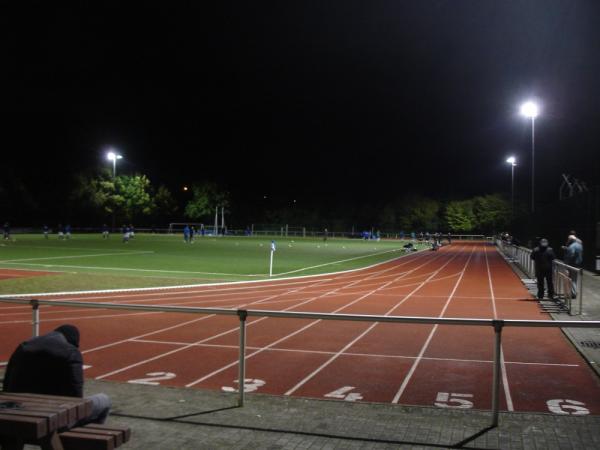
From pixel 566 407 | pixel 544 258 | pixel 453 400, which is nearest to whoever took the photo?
pixel 566 407

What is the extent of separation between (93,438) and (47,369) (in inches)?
26.9

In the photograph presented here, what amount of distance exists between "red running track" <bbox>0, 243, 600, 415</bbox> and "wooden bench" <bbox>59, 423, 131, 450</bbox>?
12.0 ft

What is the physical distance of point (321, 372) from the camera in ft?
27.8

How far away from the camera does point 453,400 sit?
7.19 metres

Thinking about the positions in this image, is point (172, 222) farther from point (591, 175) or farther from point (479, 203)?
point (591, 175)

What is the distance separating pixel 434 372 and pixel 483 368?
35.7 inches

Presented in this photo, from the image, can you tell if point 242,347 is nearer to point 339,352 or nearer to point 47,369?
point 47,369

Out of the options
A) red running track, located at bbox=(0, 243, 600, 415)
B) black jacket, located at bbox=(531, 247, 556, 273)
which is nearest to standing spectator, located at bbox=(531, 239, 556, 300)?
black jacket, located at bbox=(531, 247, 556, 273)

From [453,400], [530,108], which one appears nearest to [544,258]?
[453,400]

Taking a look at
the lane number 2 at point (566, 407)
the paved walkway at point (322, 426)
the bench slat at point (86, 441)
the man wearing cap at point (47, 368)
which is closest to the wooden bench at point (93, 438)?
the bench slat at point (86, 441)

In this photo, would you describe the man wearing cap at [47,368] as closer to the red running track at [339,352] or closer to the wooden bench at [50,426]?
the wooden bench at [50,426]

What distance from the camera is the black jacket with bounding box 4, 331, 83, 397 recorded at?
414 centimetres

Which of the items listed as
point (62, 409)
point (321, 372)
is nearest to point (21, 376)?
point (62, 409)

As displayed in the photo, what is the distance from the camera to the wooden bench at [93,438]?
12.4 ft
